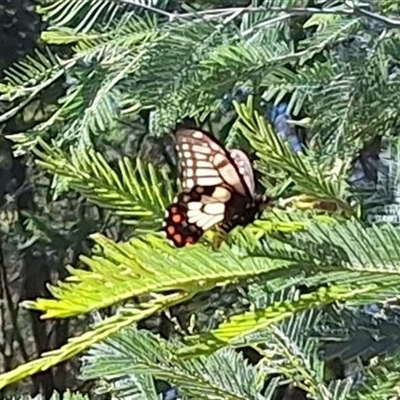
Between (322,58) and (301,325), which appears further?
(322,58)

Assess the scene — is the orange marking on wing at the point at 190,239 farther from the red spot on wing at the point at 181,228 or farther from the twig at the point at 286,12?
the twig at the point at 286,12

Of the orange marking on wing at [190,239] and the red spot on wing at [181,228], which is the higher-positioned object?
the red spot on wing at [181,228]

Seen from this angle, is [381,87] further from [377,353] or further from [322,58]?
[377,353]

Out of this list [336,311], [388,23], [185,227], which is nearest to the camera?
[185,227]

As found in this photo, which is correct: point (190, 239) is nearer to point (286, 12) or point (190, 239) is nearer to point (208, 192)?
point (208, 192)

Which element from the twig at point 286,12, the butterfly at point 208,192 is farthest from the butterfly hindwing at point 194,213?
the twig at point 286,12

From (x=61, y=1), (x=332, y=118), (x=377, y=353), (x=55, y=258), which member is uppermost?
(x=61, y=1)

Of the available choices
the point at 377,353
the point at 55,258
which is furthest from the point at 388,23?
the point at 55,258

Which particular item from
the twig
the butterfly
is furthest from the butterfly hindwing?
the twig
